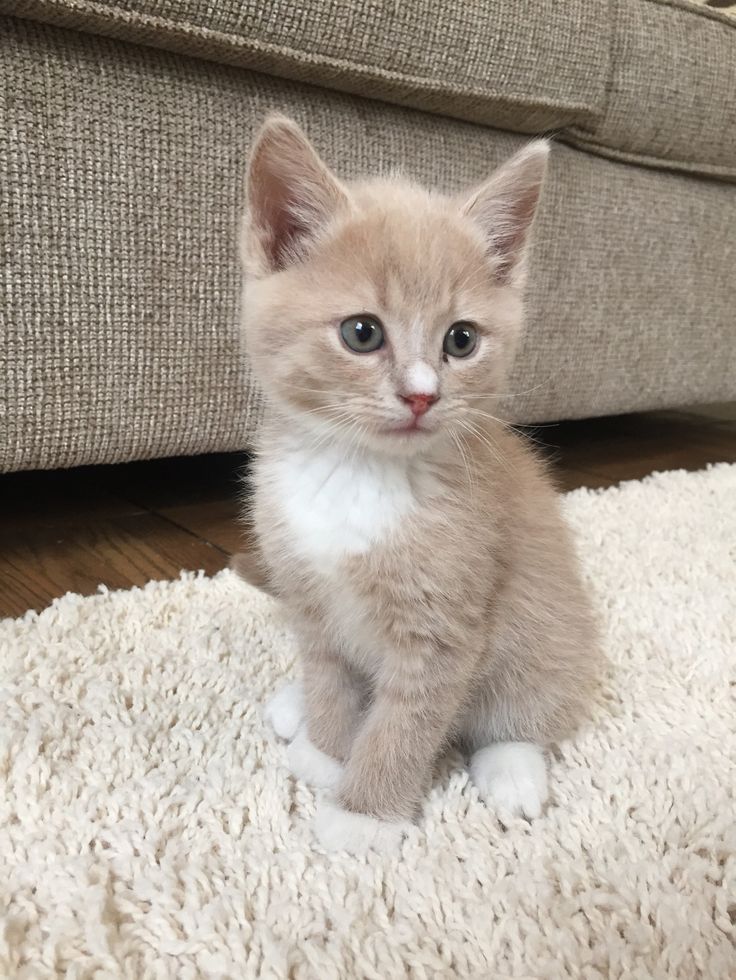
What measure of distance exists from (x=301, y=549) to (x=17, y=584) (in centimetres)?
53

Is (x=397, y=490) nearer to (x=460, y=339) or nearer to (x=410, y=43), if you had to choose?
(x=460, y=339)

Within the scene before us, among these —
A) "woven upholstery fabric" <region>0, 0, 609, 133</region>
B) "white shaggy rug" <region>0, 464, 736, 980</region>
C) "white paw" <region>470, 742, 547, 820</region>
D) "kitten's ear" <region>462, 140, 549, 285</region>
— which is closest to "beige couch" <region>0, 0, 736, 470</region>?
"woven upholstery fabric" <region>0, 0, 609, 133</region>

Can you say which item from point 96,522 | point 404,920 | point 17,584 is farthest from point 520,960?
point 96,522

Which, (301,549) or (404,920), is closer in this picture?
(404,920)

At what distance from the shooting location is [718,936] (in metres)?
0.55

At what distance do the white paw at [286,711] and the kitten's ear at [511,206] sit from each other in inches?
17.9

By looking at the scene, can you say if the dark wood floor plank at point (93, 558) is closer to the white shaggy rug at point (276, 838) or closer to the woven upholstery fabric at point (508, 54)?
the white shaggy rug at point (276, 838)

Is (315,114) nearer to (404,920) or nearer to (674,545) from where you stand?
(674,545)

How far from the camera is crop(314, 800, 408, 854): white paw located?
62cm

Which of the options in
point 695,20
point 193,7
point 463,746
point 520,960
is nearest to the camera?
point 520,960

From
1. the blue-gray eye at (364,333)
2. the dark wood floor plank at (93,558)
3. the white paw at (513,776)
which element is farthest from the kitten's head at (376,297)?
the dark wood floor plank at (93,558)

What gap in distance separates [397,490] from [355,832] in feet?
0.92

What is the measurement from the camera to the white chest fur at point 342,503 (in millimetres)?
656

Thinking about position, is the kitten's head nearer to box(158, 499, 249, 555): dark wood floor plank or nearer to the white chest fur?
the white chest fur
